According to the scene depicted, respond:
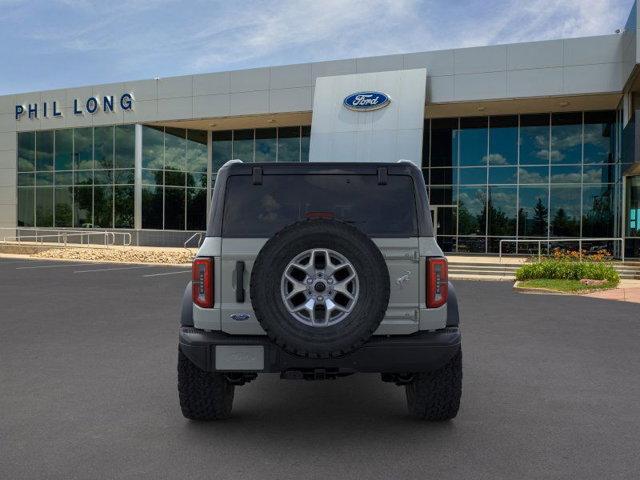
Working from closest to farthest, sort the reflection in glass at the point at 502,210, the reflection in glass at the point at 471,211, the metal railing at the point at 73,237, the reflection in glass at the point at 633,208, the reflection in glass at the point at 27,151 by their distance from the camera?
the reflection in glass at the point at 633,208
the reflection in glass at the point at 502,210
the reflection in glass at the point at 471,211
the metal railing at the point at 73,237
the reflection in glass at the point at 27,151

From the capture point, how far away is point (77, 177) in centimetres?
3575

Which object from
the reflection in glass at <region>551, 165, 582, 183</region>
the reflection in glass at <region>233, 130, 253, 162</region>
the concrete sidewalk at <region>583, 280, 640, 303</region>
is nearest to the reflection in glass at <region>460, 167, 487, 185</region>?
the reflection in glass at <region>551, 165, 582, 183</region>

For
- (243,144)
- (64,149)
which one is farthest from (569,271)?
(64,149)

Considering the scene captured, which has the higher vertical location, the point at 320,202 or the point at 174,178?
the point at 174,178

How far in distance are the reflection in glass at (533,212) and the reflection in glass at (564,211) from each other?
0.30m

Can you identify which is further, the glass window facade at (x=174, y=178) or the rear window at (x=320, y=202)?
the glass window facade at (x=174, y=178)

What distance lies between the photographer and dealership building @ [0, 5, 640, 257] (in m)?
24.9

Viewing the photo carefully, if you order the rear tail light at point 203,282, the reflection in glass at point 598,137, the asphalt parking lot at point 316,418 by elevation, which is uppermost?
the reflection in glass at point 598,137

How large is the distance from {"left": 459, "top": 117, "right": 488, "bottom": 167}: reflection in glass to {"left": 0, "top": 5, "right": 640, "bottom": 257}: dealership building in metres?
0.05

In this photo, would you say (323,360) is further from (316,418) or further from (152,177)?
(152,177)

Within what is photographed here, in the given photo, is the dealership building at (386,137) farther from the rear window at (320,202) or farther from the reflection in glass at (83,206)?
the rear window at (320,202)

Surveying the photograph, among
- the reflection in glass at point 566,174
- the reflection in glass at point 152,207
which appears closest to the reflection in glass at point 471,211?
the reflection in glass at point 566,174

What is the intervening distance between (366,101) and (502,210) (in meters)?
8.49

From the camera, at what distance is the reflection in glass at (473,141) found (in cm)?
2917
